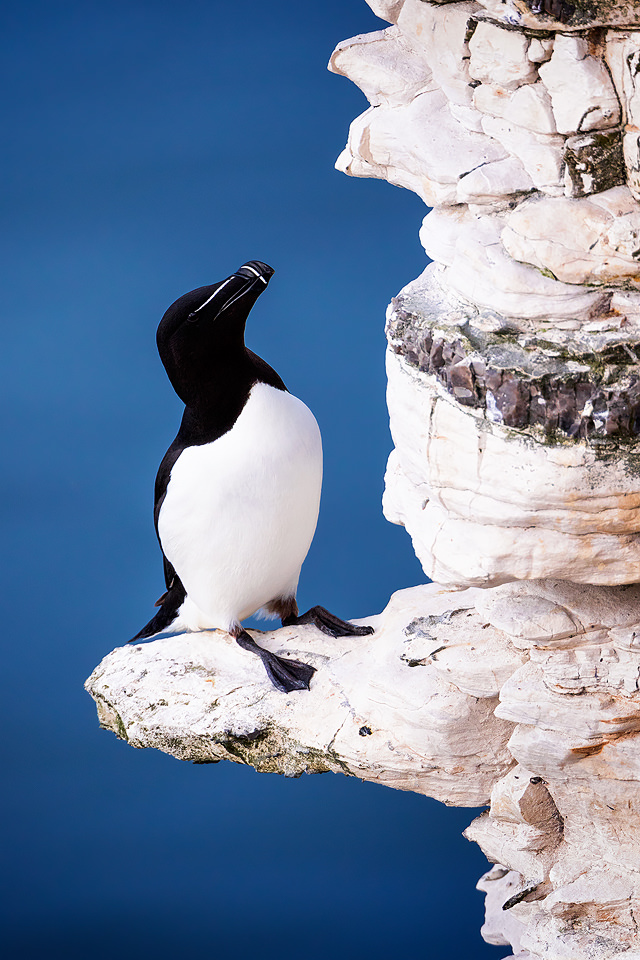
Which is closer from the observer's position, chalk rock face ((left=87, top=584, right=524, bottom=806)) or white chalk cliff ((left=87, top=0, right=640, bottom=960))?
white chalk cliff ((left=87, top=0, right=640, bottom=960))

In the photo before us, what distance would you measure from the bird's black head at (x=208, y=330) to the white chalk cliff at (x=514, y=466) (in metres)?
0.34

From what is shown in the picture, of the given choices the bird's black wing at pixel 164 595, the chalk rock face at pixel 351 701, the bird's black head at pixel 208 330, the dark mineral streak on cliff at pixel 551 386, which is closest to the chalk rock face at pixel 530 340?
the dark mineral streak on cliff at pixel 551 386

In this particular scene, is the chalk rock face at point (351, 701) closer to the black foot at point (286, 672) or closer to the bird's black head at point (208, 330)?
the black foot at point (286, 672)

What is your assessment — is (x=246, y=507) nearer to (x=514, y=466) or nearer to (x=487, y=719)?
(x=487, y=719)

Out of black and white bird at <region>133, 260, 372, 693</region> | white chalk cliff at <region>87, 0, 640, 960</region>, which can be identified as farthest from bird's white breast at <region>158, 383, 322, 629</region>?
white chalk cliff at <region>87, 0, 640, 960</region>

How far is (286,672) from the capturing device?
2.53m

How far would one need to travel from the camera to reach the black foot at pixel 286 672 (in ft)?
8.18

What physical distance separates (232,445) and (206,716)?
0.58 m

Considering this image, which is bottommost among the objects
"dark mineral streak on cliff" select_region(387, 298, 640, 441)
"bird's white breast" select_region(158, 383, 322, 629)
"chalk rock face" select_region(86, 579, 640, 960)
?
"chalk rock face" select_region(86, 579, 640, 960)

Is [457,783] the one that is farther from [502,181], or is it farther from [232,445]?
[502,181]

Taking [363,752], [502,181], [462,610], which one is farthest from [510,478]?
[363,752]

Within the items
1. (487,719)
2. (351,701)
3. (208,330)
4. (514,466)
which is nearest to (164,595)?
(351,701)

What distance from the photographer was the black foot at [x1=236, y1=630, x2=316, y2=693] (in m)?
2.49

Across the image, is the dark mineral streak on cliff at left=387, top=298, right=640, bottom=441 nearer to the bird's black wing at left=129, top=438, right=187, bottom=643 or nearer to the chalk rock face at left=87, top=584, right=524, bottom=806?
the chalk rock face at left=87, top=584, right=524, bottom=806
